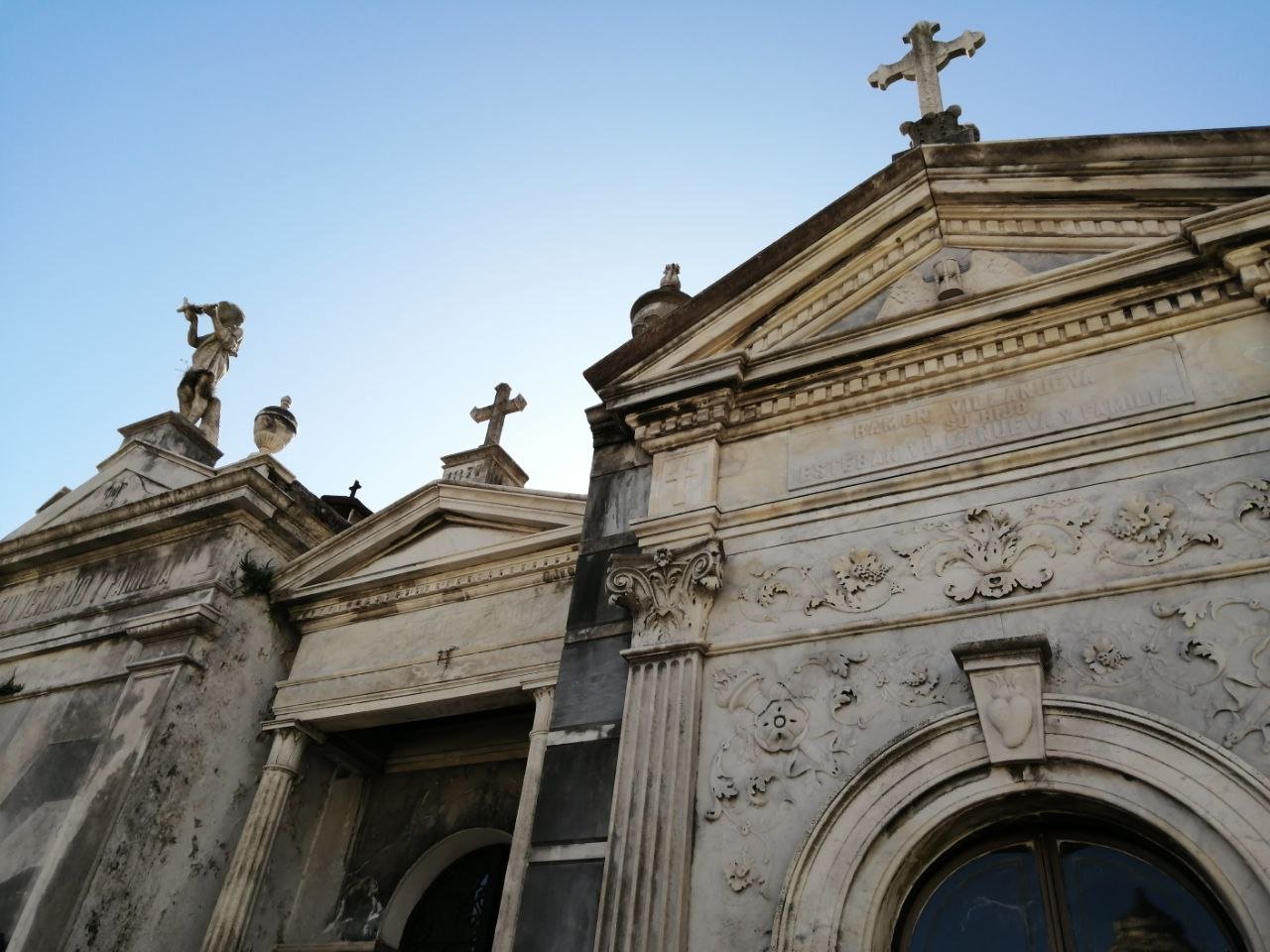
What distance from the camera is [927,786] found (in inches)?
195

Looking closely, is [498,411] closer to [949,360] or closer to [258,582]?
[258,582]

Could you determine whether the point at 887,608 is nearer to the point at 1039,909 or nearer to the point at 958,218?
the point at 1039,909

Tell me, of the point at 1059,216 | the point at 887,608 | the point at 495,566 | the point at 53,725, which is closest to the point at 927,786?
the point at 887,608

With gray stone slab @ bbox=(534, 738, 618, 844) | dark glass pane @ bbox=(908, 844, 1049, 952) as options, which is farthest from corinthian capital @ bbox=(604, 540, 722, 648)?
dark glass pane @ bbox=(908, 844, 1049, 952)

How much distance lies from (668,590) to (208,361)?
823 cm

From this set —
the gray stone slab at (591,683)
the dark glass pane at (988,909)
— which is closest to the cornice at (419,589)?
the gray stone slab at (591,683)

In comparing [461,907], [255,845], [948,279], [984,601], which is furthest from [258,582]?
[984,601]

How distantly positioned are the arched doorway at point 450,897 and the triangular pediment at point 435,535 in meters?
2.47

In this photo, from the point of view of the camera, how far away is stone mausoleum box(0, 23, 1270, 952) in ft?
15.9

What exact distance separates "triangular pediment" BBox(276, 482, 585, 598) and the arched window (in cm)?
456

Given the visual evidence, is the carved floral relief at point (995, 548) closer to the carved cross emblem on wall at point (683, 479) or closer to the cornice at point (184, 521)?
the carved cross emblem on wall at point (683, 479)

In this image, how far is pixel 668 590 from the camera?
6.30 meters

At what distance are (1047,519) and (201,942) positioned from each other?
7.20 metres

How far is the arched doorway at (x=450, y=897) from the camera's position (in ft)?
28.4
